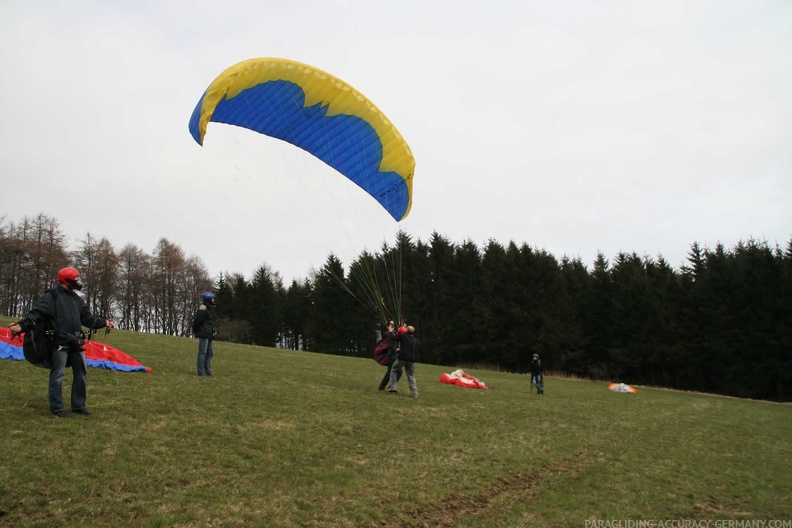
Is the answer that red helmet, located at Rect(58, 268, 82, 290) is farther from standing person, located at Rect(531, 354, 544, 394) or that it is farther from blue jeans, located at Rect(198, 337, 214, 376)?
standing person, located at Rect(531, 354, 544, 394)

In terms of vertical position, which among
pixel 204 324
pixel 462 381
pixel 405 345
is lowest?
pixel 462 381

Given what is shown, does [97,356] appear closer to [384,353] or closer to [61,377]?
[61,377]

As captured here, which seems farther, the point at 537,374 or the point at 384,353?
the point at 537,374

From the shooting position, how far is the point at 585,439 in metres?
10.9

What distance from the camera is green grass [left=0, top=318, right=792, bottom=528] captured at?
17.0 ft

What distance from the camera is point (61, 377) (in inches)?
282

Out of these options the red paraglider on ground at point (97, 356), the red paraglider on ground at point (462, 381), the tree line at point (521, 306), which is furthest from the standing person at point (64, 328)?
the tree line at point (521, 306)

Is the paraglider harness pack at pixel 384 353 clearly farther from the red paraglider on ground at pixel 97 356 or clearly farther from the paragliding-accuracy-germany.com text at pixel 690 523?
the paragliding-accuracy-germany.com text at pixel 690 523

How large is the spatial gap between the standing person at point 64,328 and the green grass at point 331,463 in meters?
0.34

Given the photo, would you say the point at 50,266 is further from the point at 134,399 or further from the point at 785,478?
the point at 785,478

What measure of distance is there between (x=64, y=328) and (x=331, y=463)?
394cm

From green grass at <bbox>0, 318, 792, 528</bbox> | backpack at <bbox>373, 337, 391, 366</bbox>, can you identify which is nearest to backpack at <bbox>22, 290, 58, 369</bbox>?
green grass at <bbox>0, 318, 792, 528</bbox>

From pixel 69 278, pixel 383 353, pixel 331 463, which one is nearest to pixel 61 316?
pixel 69 278

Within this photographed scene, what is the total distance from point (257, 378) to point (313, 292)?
166ft
